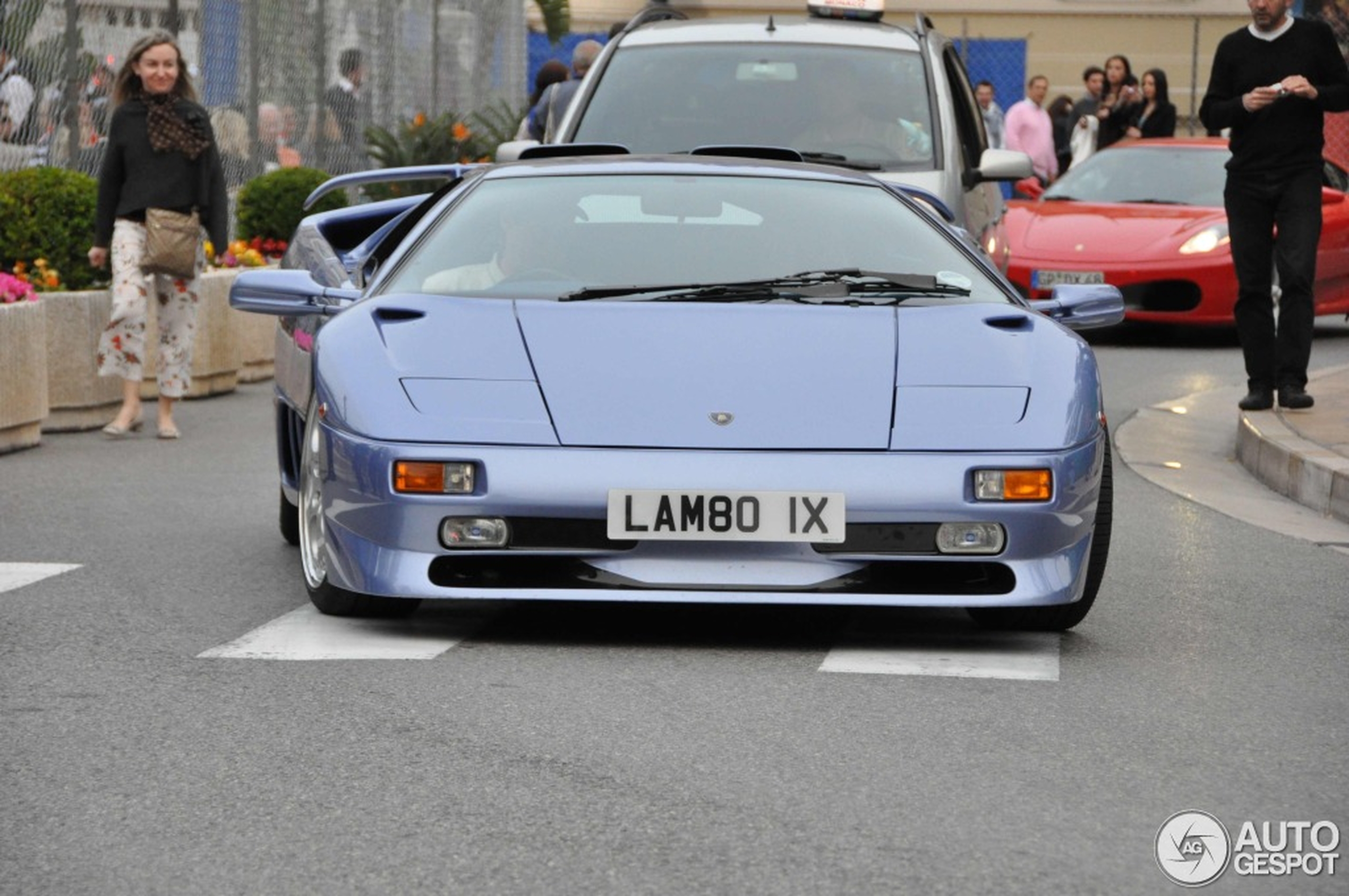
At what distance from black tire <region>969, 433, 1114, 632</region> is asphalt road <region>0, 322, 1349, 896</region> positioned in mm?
71

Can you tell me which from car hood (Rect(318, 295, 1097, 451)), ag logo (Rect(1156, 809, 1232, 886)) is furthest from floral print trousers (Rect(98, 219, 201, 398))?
ag logo (Rect(1156, 809, 1232, 886))

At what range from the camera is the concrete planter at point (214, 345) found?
43.4ft

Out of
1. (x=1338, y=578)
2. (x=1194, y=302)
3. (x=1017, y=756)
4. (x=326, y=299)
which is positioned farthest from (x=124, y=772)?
(x=1194, y=302)

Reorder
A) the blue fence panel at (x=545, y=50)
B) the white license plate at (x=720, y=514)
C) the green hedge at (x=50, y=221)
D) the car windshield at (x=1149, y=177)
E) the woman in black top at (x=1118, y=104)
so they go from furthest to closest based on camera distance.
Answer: the blue fence panel at (x=545, y=50), the woman in black top at (x=1118, y=104), the car windshield at (x=1149, y=177), the green hedge at (x=50, y=221), the white license plate at (x=720, y=514)

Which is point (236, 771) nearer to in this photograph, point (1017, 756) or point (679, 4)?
point (1017, 756)

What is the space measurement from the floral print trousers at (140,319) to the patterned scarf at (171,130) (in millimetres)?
399

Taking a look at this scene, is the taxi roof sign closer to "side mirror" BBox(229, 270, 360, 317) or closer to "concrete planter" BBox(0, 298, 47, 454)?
"concrete planter" BBox(0, 298, 47, 454)

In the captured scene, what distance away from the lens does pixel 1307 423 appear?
10.8 meters

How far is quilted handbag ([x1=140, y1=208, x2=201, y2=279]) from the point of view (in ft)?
36.8

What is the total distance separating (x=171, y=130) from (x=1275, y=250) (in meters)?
5.03

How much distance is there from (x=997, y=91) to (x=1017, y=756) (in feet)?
95.1

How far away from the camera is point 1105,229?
16.3 metres

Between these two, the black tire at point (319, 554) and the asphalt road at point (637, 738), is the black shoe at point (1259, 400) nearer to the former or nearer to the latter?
the asphalt road at point (637, 738)

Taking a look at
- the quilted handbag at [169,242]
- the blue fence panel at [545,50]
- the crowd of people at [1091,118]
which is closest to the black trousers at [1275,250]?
the quilted handbag at [169,242]
